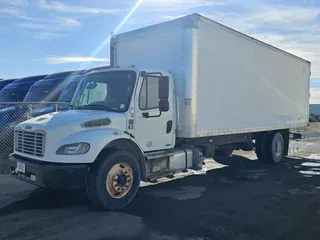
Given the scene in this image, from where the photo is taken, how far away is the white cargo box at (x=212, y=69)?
7.06 meters

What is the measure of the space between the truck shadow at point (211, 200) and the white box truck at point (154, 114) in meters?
0.53

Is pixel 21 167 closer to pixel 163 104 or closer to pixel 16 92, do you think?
pixel 163 104

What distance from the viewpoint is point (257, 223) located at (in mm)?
5102

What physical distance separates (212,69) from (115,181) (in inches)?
144

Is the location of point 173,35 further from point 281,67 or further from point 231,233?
point 281,67

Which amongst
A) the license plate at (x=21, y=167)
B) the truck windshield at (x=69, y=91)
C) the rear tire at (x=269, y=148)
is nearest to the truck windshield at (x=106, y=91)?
the license plate at (x=21, y=167)

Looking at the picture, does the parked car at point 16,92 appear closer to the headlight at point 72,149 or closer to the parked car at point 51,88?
the parked car at point 51,88

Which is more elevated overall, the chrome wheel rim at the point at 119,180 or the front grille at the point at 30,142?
the front grille at the point at 30,142

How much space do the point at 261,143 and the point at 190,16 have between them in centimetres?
577

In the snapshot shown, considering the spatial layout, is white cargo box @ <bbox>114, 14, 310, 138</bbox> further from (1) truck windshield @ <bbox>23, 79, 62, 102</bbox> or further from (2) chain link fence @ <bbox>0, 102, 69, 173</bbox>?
(1) truck windshield @ <bbox>23, 79, 62, 102</bbox>

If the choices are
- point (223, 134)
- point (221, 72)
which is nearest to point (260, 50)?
point (221, 72)

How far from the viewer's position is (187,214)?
5504mm

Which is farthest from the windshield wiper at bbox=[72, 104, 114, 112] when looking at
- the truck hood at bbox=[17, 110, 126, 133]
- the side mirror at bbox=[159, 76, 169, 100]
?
the side mirror at bbox=[159, 76, 169, 100]

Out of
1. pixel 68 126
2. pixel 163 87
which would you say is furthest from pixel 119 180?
pixel 163 87
